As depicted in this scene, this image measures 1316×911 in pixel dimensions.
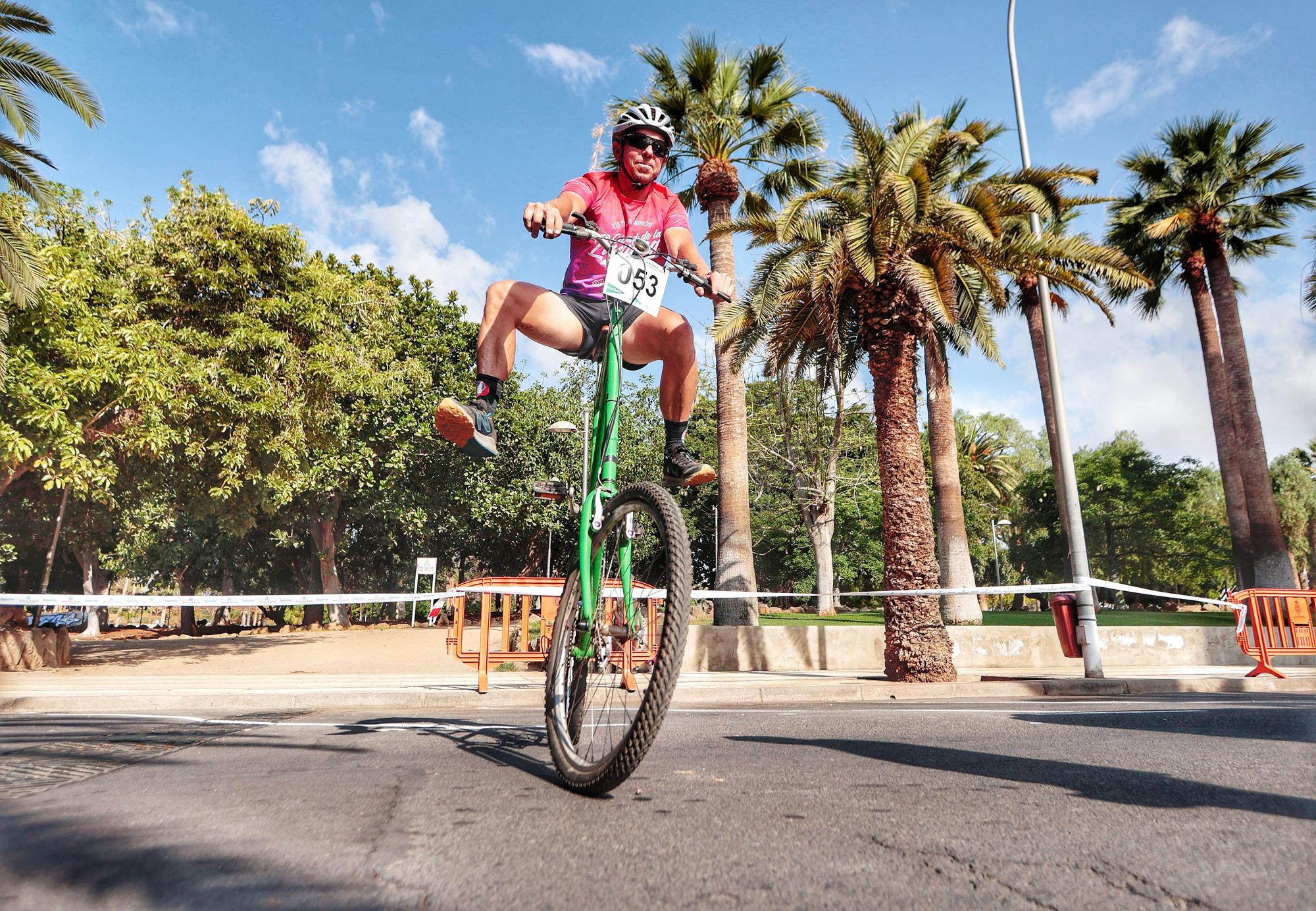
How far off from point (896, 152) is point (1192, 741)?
403 inches

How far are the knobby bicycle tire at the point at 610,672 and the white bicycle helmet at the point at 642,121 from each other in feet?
5.80

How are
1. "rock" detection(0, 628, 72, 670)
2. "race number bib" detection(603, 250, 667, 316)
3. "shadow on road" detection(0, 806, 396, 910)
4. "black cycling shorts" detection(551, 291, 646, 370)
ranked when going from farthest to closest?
1. "rock" detection(0, 628, 72, 670)
2. "black cycling shorts" detection(551, 291, 646, 370)
3. "race number bib" detection(603, 250, 667, 316)
4. "shadow on road" detection(0, 806, 396, 910)

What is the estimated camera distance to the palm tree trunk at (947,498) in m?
19.6

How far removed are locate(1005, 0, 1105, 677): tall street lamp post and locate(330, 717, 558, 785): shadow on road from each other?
31.2 ft

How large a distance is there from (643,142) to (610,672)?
2514 millimetres

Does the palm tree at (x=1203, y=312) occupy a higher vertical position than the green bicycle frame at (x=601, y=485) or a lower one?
higher

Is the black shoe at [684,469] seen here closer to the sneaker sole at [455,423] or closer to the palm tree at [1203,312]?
the sneaker sole at [455,423]

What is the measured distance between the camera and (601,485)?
366 cm

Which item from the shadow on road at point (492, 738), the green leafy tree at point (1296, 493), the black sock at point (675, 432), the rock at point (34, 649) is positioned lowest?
the shadow on road at point (492, 738)

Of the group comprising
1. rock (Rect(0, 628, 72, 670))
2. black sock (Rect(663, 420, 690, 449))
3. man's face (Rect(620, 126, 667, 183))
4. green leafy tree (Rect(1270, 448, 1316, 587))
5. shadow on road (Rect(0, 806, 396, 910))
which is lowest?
shadow on road (Rect(0, 806, 396, 910))

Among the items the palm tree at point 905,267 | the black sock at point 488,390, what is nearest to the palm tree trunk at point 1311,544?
the palm tree at point 905,267

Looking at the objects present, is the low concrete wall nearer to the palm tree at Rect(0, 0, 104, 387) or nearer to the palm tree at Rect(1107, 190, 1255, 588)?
the palm tree at Rect(1107, 190, 1255, 588)

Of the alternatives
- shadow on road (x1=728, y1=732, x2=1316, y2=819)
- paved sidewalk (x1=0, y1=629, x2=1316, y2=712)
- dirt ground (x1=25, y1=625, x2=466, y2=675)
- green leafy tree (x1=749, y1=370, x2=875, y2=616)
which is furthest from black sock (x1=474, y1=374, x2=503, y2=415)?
green leafy tree (x1=749, y1=370, x2=875, y2=616)

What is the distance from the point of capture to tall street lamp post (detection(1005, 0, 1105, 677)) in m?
11.6
